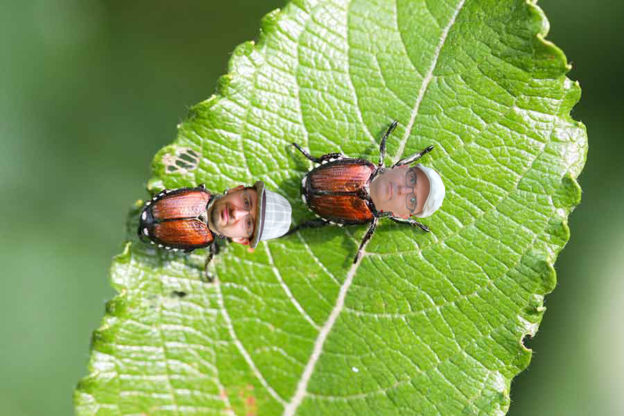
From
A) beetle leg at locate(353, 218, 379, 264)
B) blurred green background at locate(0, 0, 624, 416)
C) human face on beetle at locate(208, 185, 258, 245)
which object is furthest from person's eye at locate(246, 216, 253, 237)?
blurred green background at locate(0, 0, 624, 416)

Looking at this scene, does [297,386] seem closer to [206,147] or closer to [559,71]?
[206,147]

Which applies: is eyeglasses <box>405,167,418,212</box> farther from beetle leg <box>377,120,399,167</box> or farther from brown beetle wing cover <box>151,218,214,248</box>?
brown beetle wing cover <box>151,218,214,248</box>

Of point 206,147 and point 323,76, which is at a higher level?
point 323,76

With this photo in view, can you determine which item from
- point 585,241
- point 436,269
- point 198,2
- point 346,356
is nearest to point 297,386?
point 346,356

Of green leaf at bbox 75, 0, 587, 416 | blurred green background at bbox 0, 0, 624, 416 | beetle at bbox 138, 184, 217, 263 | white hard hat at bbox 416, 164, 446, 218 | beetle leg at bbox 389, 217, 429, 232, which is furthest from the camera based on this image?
blurred green background at bbox 0, 0, 624, 416

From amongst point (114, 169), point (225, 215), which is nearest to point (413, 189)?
point (225, 215)

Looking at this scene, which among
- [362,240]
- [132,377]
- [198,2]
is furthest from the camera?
[198,2]
